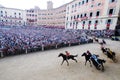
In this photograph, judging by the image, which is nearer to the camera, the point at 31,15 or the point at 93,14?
the point at 93,14

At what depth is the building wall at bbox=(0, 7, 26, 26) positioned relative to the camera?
188 ft

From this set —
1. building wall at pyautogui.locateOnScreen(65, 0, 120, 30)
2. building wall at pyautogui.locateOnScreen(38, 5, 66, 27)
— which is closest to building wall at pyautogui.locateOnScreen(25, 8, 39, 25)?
building wall at pyautogui.locateOnScreen(38, 5, 66, 27)

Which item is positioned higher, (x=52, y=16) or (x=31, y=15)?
(x=31, y=15)

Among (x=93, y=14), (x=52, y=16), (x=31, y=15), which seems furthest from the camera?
(x=31, y=15)

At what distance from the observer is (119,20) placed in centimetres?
2081

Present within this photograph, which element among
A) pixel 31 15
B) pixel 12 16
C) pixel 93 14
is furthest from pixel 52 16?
pixel 93 14

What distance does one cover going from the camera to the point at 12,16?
61.1 meters

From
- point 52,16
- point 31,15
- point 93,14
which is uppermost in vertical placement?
point 31,15

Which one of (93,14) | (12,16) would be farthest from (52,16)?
(93,14)

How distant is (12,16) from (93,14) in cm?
5332

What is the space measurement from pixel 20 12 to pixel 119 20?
61.0 m

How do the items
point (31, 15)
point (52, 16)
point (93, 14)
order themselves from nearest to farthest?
point (93, 14) < point (52, 16) < point (31, 15)

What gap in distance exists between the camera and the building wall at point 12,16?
57331 mm

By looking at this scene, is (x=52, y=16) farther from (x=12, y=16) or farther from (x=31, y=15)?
(x=12, y=16)
